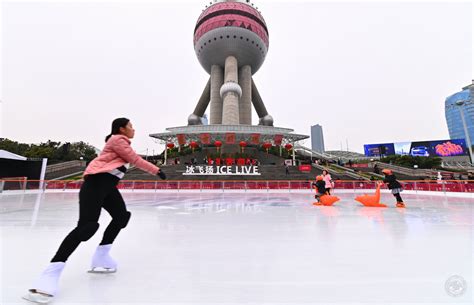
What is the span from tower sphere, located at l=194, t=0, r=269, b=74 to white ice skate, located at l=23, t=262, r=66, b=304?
51.9m

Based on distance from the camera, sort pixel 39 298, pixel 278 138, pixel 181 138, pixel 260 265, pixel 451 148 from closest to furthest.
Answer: pixel 39 298 < pixel 260 265 < pixel 181 138 < pixel 278 138 < pixel 451 148

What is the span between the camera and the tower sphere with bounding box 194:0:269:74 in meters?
47.8

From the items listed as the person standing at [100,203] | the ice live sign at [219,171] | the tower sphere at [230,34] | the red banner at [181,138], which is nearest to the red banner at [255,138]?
the red banner at [181,138]

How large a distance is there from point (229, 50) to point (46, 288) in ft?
171

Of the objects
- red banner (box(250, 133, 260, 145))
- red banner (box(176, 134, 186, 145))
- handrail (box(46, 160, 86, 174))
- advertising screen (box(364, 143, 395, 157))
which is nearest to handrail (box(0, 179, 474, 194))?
handrail (box(46, 160, 86, 174))

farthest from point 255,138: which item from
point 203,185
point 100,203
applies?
point 100,203

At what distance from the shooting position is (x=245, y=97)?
48844mm

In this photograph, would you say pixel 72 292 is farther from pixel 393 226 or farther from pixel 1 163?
pixel 1 163

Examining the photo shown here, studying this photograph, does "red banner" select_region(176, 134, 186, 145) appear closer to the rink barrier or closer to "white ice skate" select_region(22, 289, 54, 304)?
the rink barrier

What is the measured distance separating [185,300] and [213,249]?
1436 millimetres

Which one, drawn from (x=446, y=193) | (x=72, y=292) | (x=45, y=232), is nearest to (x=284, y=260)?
(x=72, y=292)

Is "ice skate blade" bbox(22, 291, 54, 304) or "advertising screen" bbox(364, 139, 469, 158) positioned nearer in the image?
"ice skate blade" bbox(22, 291, 54, 304)

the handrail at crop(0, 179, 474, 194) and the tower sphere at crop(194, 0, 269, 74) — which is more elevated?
the tower sphere at crop(194, 0, 269, 74)

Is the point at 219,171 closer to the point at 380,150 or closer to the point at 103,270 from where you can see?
the point at 103,270
